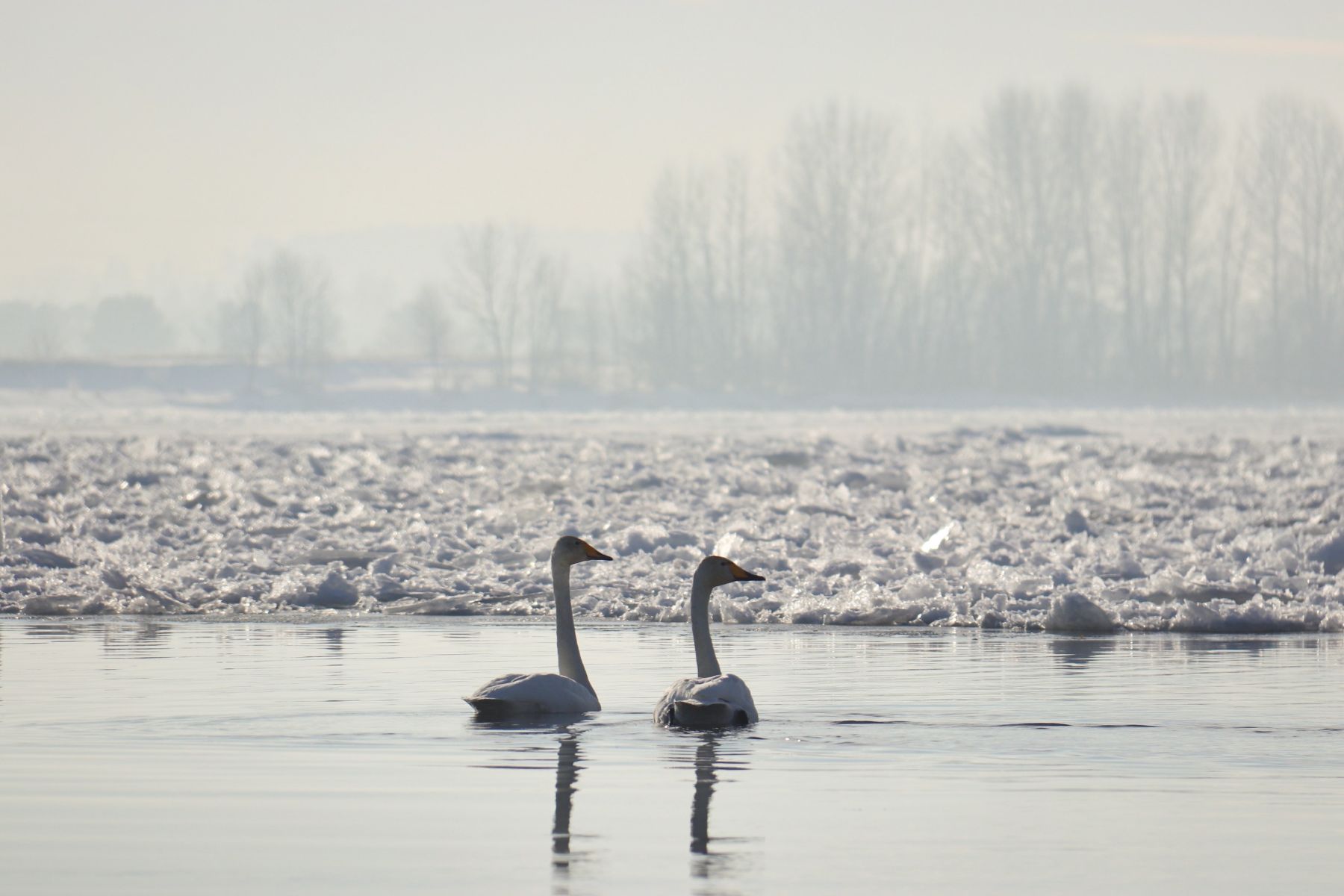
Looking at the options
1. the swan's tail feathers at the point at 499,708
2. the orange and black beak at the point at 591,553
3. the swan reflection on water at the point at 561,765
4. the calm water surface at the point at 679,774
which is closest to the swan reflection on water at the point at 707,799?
the calm water surface at the point at 679,774

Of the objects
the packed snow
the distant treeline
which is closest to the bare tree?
the distant treeline

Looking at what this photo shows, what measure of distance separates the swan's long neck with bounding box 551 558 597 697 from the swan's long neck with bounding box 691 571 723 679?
0.55 m

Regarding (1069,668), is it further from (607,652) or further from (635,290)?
(635,290)

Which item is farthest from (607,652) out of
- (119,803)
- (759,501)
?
(759,501)

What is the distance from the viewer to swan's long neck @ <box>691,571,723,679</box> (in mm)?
9789

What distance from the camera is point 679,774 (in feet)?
26.1

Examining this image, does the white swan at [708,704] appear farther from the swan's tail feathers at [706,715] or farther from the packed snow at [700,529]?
the packed snow at [700,529]

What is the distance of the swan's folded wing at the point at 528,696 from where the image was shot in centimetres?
938

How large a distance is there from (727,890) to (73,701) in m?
5.29

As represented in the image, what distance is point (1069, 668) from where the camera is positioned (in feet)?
38.1

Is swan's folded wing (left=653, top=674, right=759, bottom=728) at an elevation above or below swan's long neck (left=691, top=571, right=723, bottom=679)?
below

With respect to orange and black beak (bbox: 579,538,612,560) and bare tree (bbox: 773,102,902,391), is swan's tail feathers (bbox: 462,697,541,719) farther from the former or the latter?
bare tree (bbox: 773,102,902,391)

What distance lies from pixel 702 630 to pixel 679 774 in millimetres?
2079

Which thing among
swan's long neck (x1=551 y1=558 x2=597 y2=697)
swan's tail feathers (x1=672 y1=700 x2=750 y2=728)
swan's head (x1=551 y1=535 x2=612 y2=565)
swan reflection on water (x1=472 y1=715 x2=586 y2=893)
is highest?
swan's head (x1=551 y1=535 x2=612 y2=565)
